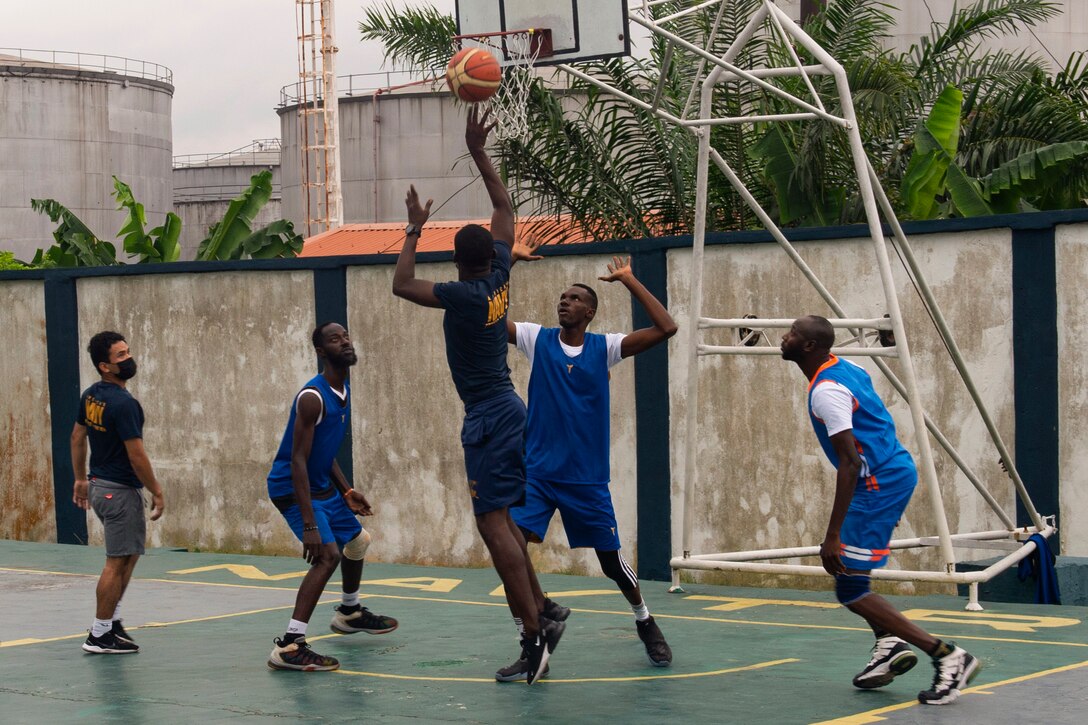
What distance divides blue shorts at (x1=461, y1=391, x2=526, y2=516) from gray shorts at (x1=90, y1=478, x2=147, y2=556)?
2.37 meters

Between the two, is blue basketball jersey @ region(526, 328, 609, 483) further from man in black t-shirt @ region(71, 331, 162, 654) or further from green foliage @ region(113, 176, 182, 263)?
green foliage @ region(113, 176, 182, 263)

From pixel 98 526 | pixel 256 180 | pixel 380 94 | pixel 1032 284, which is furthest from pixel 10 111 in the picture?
pixel 1032 284

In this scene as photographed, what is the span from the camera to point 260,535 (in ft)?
46.7

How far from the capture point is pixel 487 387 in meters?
7.84

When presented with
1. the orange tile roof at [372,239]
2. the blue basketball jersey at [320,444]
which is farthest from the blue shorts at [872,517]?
the orange tile roof at [372,239]

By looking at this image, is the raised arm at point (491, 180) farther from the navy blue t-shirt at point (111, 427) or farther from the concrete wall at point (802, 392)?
the concrete wall at point (802, 392)

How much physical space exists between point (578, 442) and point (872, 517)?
1.77 m

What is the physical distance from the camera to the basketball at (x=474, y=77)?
8836mm

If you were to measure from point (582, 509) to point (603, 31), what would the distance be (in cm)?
350

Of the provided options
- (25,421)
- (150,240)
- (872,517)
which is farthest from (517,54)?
(150,240)

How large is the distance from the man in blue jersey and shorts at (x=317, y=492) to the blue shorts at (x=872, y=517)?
2827 millimetres

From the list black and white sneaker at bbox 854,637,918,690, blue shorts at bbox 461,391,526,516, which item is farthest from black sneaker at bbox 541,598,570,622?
black and white sneaker at bbox 854,637,918,690

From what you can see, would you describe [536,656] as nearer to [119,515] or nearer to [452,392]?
[119,515]

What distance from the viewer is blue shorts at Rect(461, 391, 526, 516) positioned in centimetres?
778
